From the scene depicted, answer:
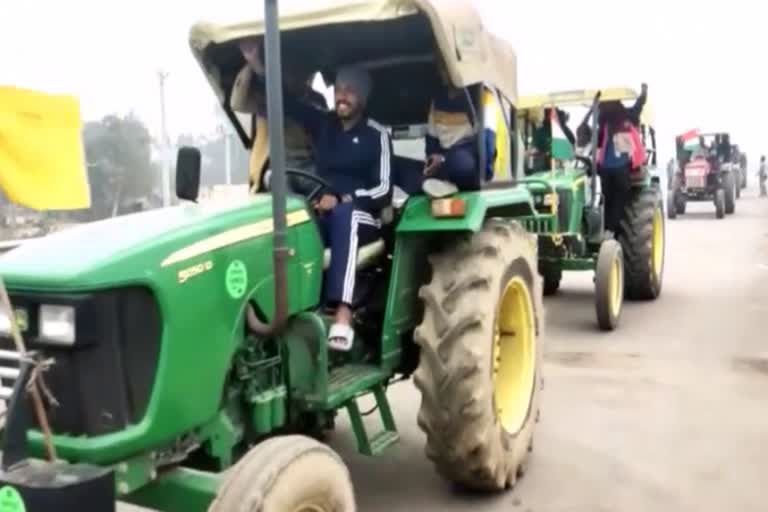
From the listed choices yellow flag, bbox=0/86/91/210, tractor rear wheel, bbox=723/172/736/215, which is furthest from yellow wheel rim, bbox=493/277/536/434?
tractor rear wheel, bbox=723/172/736/215

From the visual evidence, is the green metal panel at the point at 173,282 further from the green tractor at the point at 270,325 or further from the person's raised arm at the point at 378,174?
the person's raised arm at the point at 378,174

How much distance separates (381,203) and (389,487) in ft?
4.44

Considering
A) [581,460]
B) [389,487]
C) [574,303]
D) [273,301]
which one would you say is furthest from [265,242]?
[574,303]

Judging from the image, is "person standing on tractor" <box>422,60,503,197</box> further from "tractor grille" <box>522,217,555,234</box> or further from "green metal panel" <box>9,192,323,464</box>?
"tractor grille" <box>522,217,555,234</box>

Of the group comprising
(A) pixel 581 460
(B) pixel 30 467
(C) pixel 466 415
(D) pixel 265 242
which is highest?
(D) pixel 265 242

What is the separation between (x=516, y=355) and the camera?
4633 mm

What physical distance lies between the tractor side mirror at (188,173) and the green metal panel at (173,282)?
0.22 meters

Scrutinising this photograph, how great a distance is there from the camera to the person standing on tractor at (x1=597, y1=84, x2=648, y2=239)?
9.26 metres

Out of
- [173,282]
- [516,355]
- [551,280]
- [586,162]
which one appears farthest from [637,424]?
[551,280]

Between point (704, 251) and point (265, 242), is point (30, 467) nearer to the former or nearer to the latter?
point (265, 242)

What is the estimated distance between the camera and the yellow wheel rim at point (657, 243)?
9.34m

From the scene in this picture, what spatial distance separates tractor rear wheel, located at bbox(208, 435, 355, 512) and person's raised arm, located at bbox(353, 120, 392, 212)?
141cm

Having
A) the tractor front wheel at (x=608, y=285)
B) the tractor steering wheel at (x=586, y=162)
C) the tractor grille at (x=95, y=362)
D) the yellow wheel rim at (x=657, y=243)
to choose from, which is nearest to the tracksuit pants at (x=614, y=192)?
the tractor steering wheel at (x=586, y=162)

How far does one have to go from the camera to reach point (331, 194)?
375 cm
